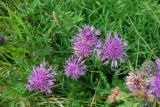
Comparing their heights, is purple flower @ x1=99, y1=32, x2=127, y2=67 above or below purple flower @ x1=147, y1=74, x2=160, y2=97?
above

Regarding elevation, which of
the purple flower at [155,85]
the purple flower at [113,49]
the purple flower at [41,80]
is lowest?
the purple flower at [41,80]

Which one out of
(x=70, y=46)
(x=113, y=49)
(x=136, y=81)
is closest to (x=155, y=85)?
(x=136, y=81)

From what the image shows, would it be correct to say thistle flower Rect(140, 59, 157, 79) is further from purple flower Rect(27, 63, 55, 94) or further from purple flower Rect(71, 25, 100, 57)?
purple flower Rect(27, 63, 55, 94)

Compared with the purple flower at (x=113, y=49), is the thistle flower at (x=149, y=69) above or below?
below

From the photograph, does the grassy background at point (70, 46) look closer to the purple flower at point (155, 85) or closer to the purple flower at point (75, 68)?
the purple flower at point (75, 68)

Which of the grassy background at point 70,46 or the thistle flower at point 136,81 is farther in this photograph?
the grassy background at point 70,46

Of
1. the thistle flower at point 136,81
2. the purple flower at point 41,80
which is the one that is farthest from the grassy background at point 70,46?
the thistle flower at point 136,81

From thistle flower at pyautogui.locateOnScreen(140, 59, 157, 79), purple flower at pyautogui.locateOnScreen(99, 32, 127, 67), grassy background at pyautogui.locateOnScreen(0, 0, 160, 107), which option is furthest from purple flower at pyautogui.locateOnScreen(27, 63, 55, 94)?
thistle flower at pyautogui.locateOnScreen(140, 59, 157, 79)
